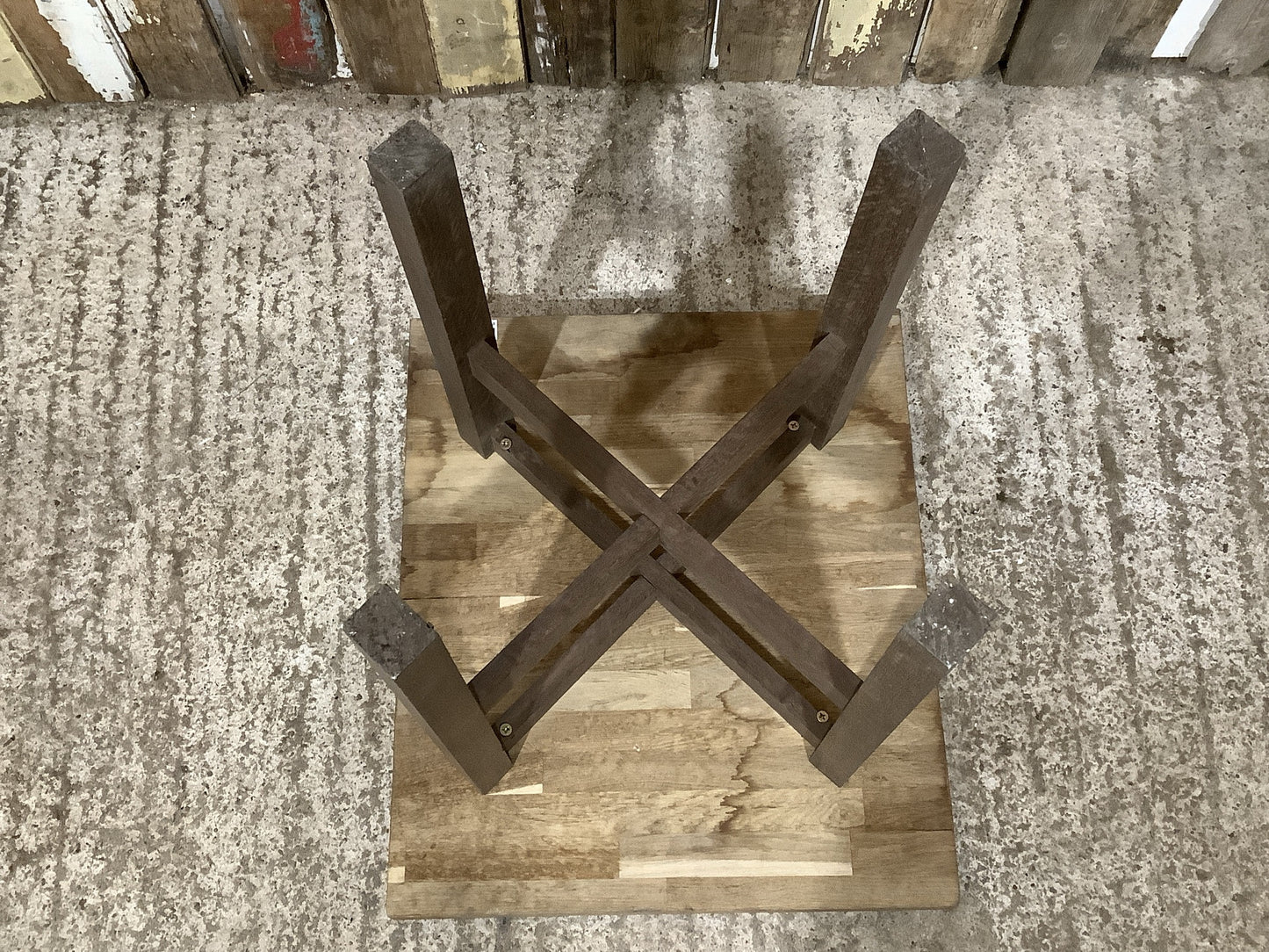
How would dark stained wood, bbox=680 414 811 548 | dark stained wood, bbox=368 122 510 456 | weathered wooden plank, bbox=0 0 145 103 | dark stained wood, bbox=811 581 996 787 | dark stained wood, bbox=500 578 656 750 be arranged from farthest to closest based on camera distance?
weathered wooden plank, bbox=0 0 145 103 → dark stained wood, bbox=680 414 811 548 → dark stained wood, bbox=500 578 656 750 → dark stained wood, bbox=368 122 510 456 → dark stained wood, bbox=811 581 996 787

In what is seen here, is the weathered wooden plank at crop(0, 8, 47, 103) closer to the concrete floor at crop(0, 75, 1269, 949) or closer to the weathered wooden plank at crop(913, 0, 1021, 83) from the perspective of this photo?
the concrete floor at crop(0, 75, 1269, 949)

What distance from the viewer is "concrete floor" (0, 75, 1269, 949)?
3.78 feet

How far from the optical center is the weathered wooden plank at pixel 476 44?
1358mm

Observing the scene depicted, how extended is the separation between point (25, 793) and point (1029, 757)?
1195mm

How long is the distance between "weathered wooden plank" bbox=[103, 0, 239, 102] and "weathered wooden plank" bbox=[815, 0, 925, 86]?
87 centimetres

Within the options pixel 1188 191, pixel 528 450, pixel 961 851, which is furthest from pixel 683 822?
pixel 1188 191

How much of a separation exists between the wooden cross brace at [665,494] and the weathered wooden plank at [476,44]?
544 mm

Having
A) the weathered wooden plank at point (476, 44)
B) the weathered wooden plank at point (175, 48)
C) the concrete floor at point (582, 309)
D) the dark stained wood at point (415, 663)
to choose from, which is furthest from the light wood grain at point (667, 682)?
the weathered wooden plank at point (175, 48)

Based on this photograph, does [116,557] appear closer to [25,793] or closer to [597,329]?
[25,793]

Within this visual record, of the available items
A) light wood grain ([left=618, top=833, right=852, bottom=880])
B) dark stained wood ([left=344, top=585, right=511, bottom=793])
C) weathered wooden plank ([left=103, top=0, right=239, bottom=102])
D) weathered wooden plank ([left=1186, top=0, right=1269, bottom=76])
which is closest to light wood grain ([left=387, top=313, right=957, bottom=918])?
light wood grain ([left=618, top=833, right=852, bottom=880])

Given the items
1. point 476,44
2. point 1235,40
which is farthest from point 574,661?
point 1235,40

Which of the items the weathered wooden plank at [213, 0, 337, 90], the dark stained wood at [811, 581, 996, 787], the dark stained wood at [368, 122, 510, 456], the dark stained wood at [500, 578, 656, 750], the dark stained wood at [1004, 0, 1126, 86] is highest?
the weathered wooden plank at [213, 0, 337, 90]

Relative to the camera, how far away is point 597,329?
1287 mm

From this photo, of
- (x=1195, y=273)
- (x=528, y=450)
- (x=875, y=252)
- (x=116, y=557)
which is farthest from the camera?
(x=1195, y=273)
